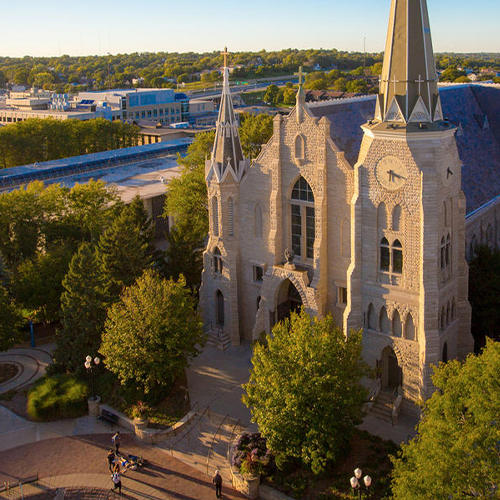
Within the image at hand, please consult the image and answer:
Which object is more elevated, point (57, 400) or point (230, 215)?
point (230, 215)

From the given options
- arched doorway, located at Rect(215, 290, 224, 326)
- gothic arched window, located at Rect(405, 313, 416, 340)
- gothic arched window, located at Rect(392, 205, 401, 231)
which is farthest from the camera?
arched doorway, located at Rect(215, 290, 224, 326)

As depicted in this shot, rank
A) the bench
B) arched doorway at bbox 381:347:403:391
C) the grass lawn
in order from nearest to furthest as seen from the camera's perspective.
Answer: the grass lawn
the bench
arched doorway at bbox 381:347:403:391

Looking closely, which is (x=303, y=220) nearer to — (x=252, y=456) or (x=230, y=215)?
(x=230, y=215)

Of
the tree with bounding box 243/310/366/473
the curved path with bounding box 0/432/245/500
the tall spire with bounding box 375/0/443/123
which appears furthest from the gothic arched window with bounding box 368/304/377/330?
the curved path with bounding box 0/432/245/500

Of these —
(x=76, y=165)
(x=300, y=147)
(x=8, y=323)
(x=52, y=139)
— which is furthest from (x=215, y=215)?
(x=52, y=139)

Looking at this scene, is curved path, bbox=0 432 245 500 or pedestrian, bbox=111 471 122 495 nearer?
pedestrian, bbox=111 471 122 495

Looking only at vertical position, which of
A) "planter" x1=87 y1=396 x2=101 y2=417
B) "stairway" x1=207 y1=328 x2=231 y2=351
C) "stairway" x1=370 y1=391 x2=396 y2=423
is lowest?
"planter" x1=87 y1=396 x2=101 y2=417

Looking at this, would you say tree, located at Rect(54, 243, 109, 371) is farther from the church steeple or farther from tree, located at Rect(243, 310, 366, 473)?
tree, located at Rect(243, 310, 366, 473)
